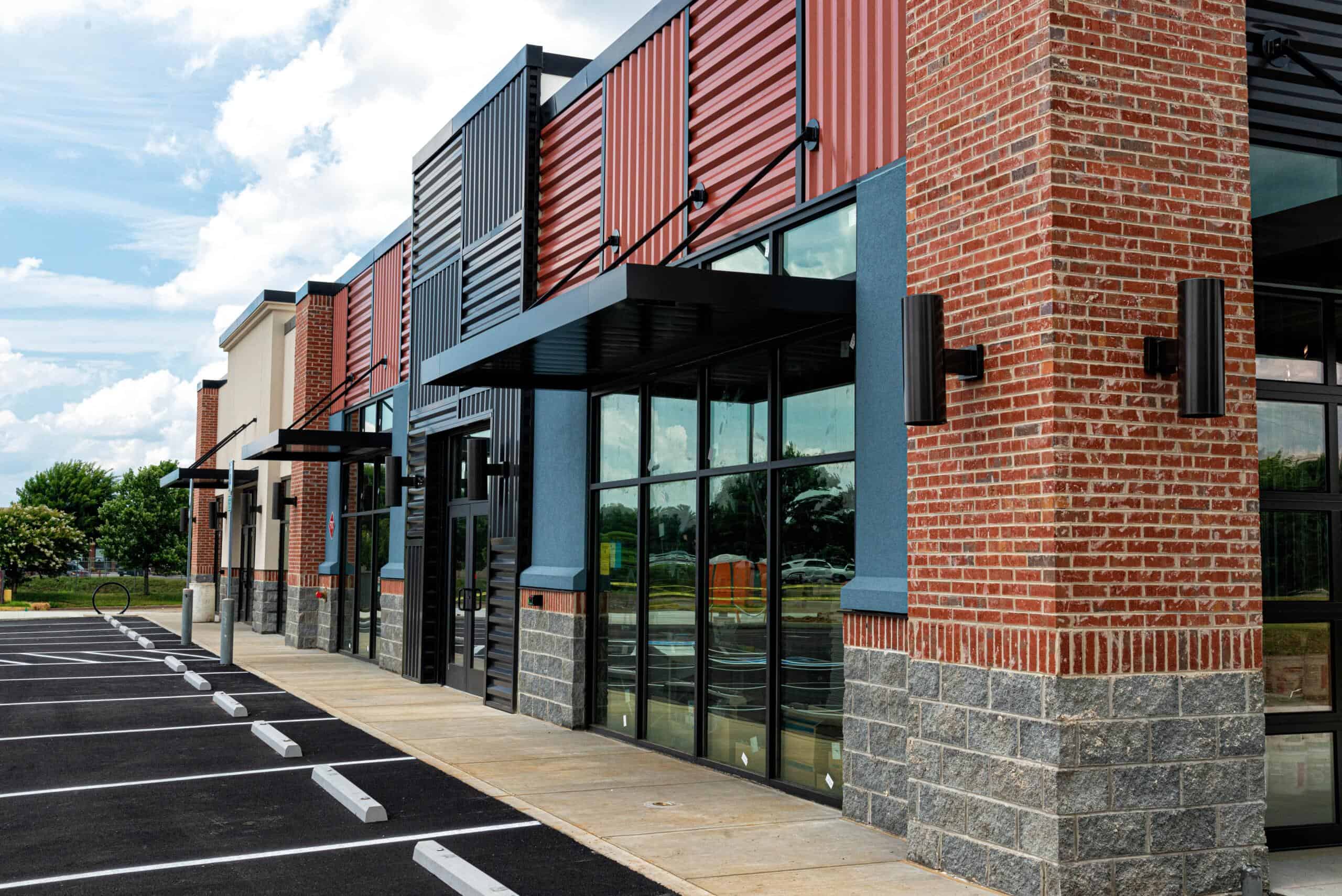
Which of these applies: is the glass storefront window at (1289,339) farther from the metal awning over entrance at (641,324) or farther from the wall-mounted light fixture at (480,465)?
the wall-mounted light fixture at (480,465)

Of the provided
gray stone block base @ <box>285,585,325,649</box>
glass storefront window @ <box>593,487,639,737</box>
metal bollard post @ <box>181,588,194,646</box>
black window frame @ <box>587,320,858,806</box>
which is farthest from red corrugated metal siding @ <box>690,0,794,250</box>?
metal bollard post @ <box>181,588,194,646</box>

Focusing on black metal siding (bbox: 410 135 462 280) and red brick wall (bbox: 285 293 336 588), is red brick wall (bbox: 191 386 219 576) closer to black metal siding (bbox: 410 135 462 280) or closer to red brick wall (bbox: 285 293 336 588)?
red brick wall (bbox: 285 293 336 588)

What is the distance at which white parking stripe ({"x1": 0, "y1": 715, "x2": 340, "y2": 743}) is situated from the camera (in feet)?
41.1

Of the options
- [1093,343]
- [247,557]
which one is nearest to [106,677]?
[247,557]

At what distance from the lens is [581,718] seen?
42.8 ft

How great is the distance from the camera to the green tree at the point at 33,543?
47969mm

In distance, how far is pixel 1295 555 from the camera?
7887mm

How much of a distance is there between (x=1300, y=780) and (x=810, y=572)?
135 inches

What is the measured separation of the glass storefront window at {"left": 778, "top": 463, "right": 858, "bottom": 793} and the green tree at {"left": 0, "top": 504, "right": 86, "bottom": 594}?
1769 inches

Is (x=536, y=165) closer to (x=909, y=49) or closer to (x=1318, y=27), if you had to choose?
(x=909, y=49)

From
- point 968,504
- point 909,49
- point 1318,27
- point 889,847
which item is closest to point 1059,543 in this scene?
point 968,504

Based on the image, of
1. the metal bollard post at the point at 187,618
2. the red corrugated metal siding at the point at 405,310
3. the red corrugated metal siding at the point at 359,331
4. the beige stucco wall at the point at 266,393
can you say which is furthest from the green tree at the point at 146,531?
the red corrugated metal siding at the point at 405,310

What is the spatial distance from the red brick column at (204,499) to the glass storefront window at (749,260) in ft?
86.2

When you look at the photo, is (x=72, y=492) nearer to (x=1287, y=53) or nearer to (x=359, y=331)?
(x=359, y=331)
